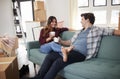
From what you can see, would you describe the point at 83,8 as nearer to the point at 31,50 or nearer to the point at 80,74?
the point at 31,50

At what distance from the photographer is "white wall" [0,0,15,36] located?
519 cm

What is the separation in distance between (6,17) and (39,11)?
1.50 metres

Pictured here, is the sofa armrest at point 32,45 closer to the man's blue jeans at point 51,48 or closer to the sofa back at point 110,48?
the man's blue jeans at point 51,48

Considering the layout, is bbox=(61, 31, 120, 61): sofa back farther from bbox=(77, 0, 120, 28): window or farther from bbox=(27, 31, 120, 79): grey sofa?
bbox=(77, 0, 120, 28): window

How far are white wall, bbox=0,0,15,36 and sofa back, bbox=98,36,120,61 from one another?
3.70 m

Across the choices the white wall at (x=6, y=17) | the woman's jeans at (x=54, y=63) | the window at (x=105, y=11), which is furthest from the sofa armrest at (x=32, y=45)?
the white wall at (x=6, y=17)

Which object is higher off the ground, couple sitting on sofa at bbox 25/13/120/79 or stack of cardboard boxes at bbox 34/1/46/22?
stack of cardboard boxes at bbox 34/1/46/22

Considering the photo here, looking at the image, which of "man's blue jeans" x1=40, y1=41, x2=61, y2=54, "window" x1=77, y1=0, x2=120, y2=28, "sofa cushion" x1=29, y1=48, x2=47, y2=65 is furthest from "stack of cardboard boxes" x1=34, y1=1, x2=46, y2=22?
"man's blue jeans" x1=40, y1=41, x2=61, y2=54

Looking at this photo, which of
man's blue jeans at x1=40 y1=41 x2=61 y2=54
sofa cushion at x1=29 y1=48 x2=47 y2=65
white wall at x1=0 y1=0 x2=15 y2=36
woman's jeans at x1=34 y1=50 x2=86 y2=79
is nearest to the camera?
woman's jeans at x1=34 y1=50 x2=86 y2=79

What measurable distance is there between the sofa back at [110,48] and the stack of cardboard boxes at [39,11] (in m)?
2.32

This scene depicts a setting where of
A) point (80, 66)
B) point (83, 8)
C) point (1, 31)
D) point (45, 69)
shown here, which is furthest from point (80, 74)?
point (1, 31)

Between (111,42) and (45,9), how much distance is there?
2.64 m

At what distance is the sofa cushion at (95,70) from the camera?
1797 mm

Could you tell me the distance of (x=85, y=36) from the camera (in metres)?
2.38
